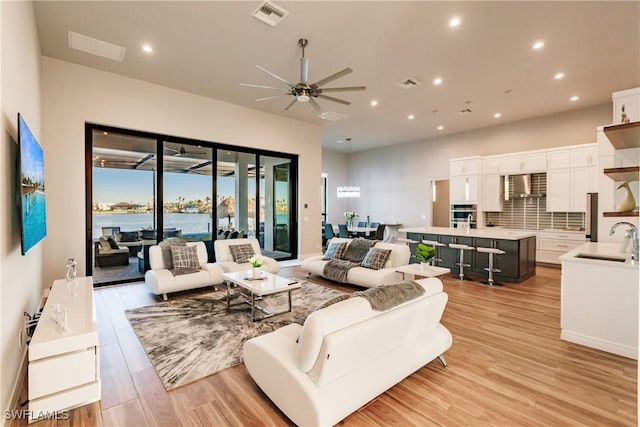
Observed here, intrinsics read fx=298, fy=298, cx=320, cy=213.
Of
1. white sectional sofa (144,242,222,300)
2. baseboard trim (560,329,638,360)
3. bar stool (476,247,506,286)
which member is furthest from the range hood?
white sectional sofa (144,242,222,300)

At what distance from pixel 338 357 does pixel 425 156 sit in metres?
9.42

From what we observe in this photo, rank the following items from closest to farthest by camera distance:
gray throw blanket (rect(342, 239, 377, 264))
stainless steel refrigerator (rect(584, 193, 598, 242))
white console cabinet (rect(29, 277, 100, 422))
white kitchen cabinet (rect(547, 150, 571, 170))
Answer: white console cabinet (rect(29, 277, 100, 422)) → gray throw blanket (rect(342, 239, 377, 264)) → stainless steel refrigerator (rect(584, 193, 598, 242)) → white kitchen cabinet (rect(547, 150, 571, 170))

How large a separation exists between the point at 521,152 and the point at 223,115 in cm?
740

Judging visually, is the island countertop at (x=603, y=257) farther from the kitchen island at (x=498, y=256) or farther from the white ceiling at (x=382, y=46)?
the white ceiling at (x=382, y=46)

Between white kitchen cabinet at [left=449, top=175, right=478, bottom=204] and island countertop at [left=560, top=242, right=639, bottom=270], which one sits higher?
white kitchen cabinet at [left=449, top=175, right=478, bottom=204]

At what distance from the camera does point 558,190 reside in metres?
7.05

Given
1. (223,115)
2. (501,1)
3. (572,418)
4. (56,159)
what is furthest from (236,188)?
(572,418)

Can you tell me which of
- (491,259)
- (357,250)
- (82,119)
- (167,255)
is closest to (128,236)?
(167,255)

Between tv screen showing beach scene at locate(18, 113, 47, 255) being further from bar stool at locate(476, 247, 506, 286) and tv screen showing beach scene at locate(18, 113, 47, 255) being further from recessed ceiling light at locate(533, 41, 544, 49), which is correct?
bar stool at locate(476, 247, 506, 286)

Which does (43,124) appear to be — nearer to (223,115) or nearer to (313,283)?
(223,115)

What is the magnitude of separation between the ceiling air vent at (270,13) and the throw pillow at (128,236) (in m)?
4.53

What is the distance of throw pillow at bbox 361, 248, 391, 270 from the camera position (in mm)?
5082

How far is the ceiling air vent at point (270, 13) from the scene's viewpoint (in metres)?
3.46

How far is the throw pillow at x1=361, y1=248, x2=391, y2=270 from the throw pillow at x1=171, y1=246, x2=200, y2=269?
2.97 meters
